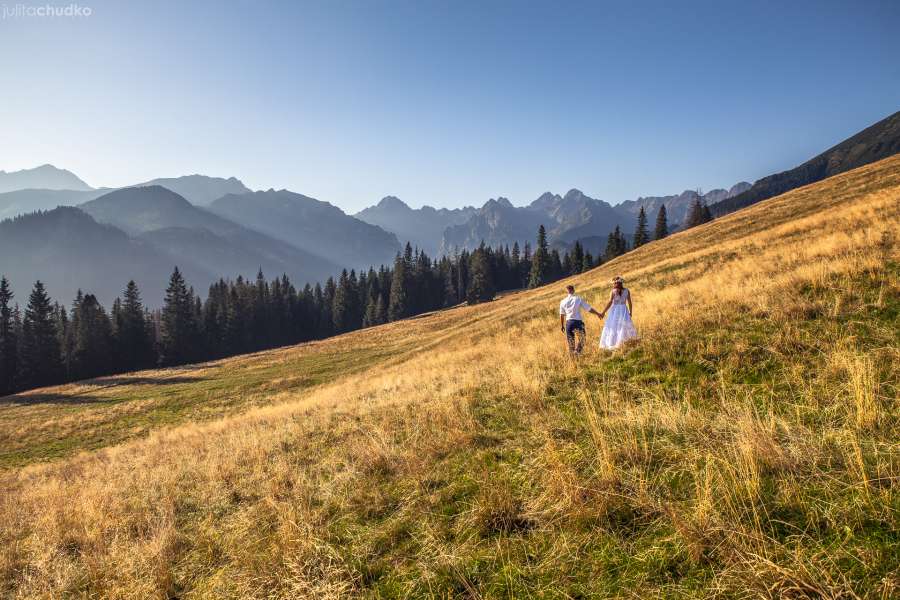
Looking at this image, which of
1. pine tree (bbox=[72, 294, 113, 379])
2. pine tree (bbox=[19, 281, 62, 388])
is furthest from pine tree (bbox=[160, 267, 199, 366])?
pine tree (bbox=[19, 281, 62, 388])

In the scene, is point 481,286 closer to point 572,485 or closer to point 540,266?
point 540,266

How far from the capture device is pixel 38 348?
6444cm

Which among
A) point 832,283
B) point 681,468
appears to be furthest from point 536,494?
point 832,283

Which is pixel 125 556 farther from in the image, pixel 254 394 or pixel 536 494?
pixel 254 394

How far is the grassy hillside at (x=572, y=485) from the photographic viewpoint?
9.53 feet

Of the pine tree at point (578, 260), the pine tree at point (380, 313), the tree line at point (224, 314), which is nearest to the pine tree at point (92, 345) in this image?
the tree line at point (224, 314)

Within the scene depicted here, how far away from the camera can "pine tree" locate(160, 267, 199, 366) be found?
7600cm

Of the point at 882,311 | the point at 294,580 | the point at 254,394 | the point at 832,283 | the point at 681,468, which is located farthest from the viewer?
the point at 254,394

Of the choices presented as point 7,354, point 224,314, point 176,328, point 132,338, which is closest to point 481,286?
point 224,314

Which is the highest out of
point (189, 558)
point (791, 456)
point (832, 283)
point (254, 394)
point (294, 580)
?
point (832, 283)

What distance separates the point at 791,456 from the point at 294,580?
16.0 feet

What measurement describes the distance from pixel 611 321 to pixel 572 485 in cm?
756

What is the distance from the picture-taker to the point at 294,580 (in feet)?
11.9

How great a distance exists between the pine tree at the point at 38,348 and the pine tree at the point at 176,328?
49.2ft
